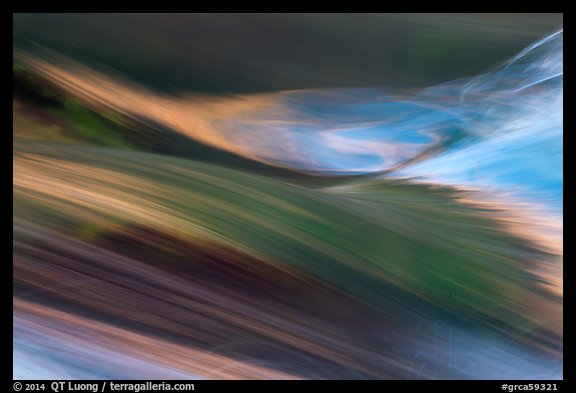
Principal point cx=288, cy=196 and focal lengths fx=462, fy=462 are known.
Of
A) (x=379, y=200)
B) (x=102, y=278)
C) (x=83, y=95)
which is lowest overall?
(x=102, y=278)

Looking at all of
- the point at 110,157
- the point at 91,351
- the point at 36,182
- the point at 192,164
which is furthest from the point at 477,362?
the point at 36,182

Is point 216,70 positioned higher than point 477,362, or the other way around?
point 216,70

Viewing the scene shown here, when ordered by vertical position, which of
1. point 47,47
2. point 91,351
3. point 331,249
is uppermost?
point 47,47

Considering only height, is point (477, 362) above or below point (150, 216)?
below

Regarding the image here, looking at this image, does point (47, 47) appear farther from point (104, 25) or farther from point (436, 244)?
point (436, 244)

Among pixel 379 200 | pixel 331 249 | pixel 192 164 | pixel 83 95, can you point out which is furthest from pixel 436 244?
pixel 83 95

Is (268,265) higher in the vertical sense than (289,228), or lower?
lower

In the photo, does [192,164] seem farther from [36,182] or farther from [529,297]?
[529,297]

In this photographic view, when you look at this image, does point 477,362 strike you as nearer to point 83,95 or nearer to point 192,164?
point 192,164
